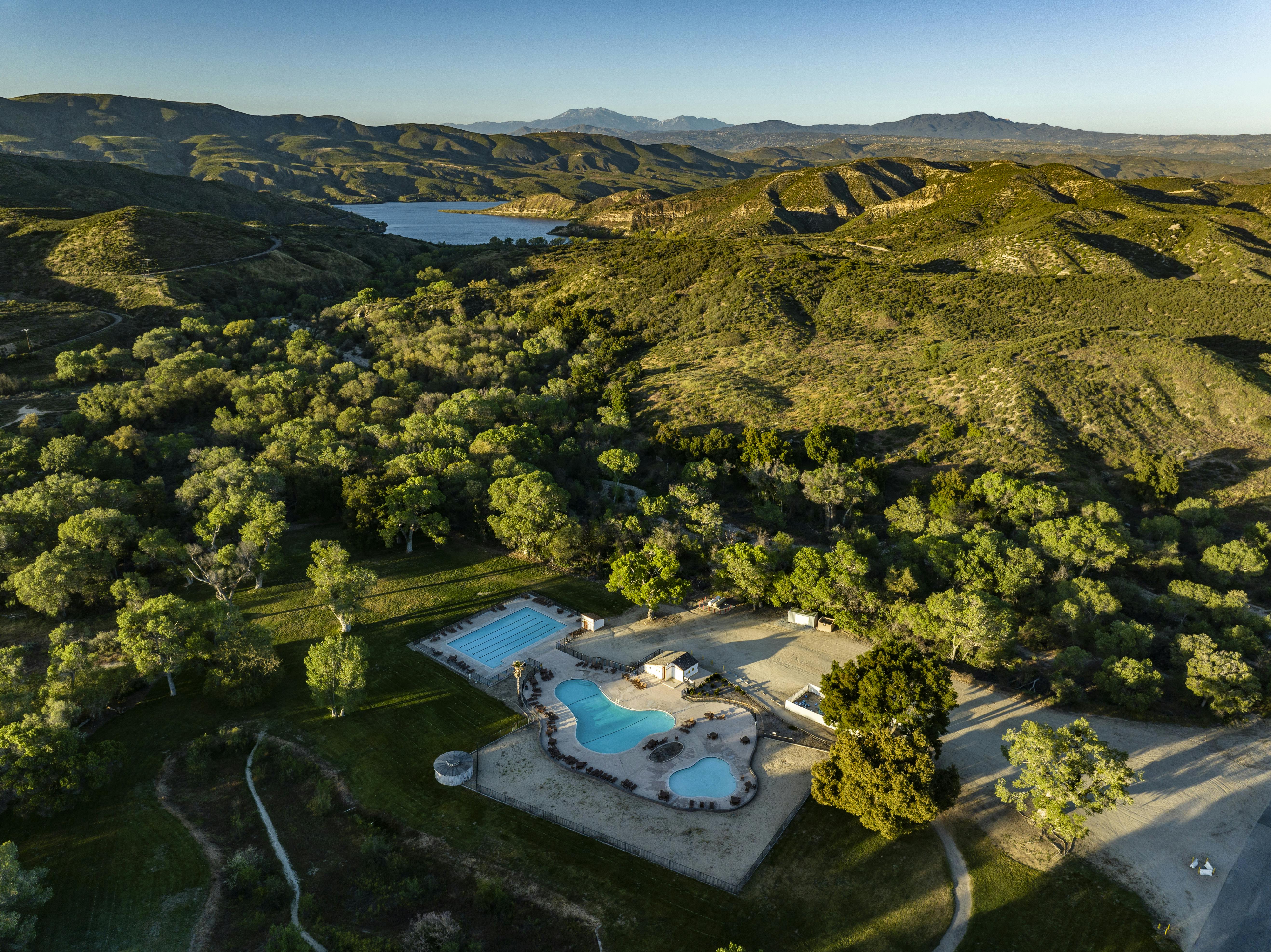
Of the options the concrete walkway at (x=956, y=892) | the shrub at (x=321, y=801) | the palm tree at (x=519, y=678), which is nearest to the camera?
the concrete walkway at (x=956, y=892)

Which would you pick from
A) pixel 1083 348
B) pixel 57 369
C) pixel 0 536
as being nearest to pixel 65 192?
pixel 57 369

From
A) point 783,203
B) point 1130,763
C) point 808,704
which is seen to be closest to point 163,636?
point 808,704

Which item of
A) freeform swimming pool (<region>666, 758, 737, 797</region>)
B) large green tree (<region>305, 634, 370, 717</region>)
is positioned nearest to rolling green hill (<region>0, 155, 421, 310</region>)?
large green tree (<region>305, 634, 370, 717</region>)

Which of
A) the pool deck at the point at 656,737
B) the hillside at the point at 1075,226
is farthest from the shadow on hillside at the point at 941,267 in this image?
the pool deck at the point at 656,737

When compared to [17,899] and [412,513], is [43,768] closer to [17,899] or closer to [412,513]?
[17,899]

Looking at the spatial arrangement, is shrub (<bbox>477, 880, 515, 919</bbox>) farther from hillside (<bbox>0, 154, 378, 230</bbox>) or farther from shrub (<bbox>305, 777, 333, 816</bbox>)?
hillside (<bbox>0, 154, 378, 230</bbox>)

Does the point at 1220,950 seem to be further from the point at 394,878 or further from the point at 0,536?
the point at 0,536

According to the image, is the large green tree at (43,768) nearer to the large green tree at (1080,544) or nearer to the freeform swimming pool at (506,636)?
the freeform swimming pool at (506,636)
